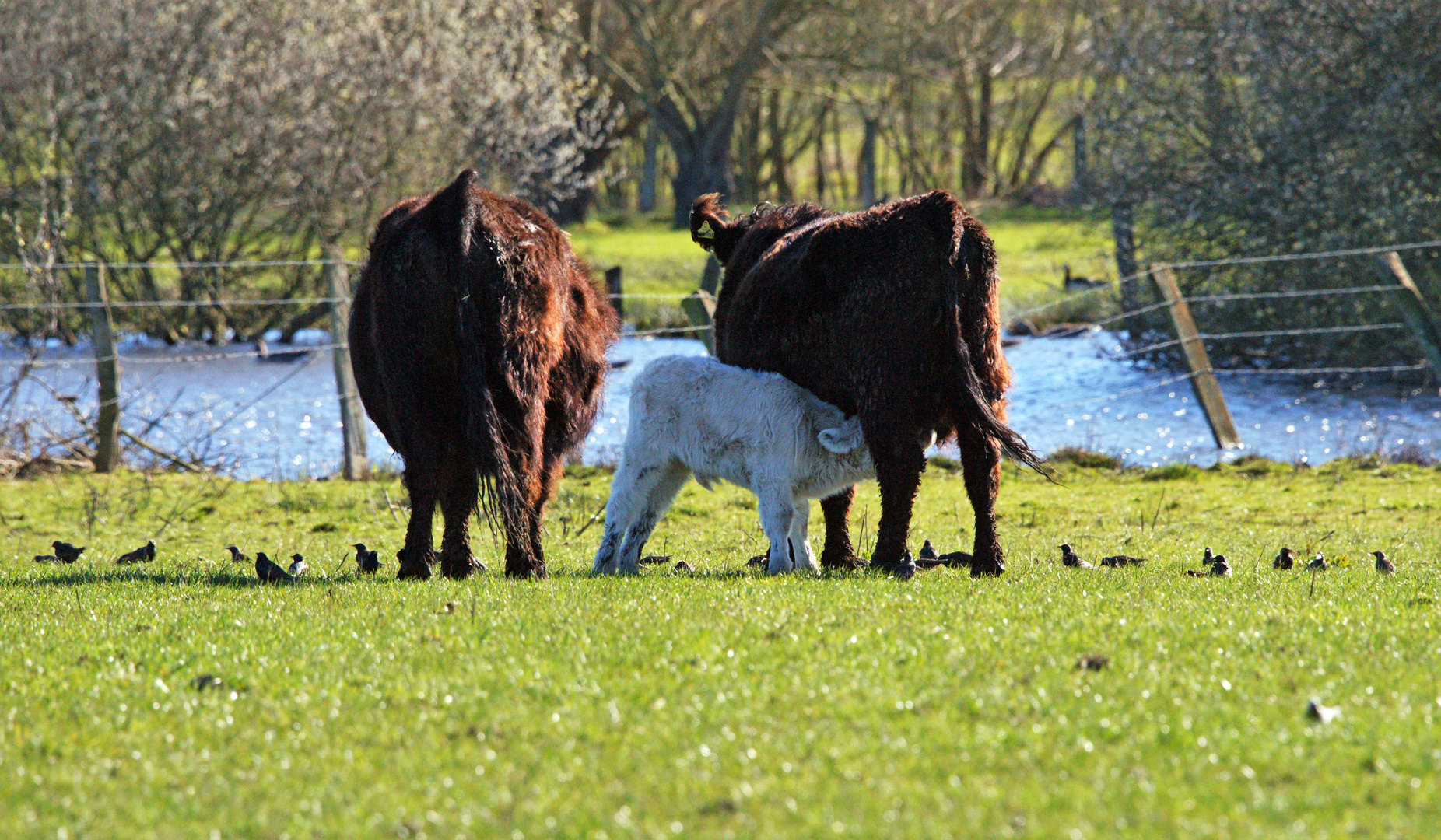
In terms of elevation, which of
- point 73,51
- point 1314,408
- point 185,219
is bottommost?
point 1314,408

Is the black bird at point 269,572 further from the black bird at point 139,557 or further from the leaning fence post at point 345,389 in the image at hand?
the leaning fence post at point 345,389

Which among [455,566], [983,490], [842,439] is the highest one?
[842,439]

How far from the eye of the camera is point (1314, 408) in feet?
58.1

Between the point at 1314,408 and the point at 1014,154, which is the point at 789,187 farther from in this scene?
the point at 1314,408

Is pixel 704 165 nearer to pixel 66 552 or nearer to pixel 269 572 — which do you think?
pixel 66 552

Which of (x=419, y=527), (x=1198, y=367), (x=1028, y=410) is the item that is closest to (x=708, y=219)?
(x=419, y=527)

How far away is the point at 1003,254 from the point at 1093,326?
50.2ft

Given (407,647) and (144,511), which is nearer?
(407,647)

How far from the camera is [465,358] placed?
6762 millimetres

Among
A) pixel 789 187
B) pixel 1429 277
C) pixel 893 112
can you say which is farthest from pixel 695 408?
pixel 789 187

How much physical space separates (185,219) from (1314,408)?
17201mm

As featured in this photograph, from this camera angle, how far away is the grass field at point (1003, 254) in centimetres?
2480

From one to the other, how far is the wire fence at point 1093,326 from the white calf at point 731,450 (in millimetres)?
3022

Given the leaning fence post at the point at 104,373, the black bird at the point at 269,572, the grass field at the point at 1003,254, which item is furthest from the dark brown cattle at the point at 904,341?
the grass field at the point at 1003,254
